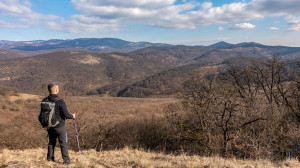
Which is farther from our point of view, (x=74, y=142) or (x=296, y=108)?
(x=296, y=108)

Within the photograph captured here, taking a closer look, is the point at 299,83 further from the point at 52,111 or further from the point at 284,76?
the point at 52,111

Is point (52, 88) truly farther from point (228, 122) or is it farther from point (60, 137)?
point (228, 122)

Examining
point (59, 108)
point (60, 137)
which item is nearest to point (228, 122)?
point (60, 137)

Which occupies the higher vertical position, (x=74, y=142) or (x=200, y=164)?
(x=200, y=164)

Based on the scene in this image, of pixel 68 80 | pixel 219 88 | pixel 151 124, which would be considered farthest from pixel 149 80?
pixel 219 88

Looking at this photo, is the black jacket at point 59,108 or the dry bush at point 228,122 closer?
the black jacket at point 59,108

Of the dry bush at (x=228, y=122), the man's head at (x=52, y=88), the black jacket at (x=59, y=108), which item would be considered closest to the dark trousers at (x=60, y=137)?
the black jacket at (x=59, y=108)

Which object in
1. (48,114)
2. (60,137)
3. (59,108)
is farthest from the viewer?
(60,137)

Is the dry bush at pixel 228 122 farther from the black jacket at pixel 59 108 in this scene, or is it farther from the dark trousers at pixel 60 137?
the black jacket at pixel 59 108

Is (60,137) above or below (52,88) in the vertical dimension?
below

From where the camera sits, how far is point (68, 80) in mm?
184000

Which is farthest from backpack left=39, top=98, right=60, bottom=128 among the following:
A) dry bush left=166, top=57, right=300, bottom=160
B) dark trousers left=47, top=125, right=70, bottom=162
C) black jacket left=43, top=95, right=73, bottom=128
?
dry bush left=166, top=57, right=300, bottom=160

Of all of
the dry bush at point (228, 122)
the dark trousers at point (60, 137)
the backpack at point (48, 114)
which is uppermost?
the backpack at point (48, 114)

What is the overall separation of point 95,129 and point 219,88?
13.4 metres
